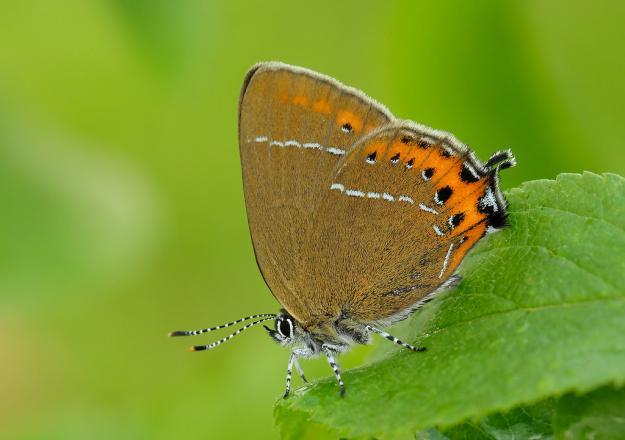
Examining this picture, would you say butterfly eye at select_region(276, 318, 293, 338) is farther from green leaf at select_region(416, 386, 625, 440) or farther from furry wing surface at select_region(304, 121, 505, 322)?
green leaf at select_region(416, 386, 625, 440)

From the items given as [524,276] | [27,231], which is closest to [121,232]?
[27,231]

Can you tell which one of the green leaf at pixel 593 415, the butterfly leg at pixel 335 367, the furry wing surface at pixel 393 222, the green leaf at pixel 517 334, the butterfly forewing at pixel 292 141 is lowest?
the green leaf at pixel 593 415

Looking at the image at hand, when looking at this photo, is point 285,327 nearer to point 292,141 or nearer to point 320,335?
point 320,335

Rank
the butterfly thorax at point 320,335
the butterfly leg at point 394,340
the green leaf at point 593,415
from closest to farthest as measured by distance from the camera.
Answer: the green leaf at point 593,415
the butterfly leg at point 394,340
the butterfly thorax at point 320,335

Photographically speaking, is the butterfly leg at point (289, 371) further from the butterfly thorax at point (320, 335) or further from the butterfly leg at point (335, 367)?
the butterfly leg at point (335, 367)

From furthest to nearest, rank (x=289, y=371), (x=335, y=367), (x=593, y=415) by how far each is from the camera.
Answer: (x=289, y=371)
(x=335, y=367)
(x=593, y=415)

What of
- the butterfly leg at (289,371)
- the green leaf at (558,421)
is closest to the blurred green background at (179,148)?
the butterfly leg at (289,371)

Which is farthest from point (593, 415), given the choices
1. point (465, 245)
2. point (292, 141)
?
point (292, 141)
